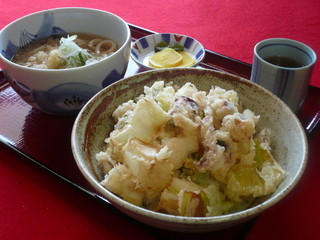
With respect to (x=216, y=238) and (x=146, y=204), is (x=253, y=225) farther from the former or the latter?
(x=146, y=204)

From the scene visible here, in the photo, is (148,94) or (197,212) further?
(148,94)

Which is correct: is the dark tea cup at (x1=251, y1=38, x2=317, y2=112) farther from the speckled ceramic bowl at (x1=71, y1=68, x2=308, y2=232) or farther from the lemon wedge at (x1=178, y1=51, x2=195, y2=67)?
the lemon wedge at (x1=178, y1=51, x2=195, y2=67)

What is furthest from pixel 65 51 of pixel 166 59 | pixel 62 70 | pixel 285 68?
pixel 285 68

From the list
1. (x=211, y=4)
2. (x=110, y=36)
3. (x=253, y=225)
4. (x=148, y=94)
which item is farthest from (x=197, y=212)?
(x=211, y=4)

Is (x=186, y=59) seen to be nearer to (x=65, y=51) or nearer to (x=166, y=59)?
(x=166, y=59)

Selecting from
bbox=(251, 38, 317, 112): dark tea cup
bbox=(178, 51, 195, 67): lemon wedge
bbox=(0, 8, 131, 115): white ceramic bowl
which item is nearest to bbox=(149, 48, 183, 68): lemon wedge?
bbox=(178, 51, 195, 67): lemon wedge

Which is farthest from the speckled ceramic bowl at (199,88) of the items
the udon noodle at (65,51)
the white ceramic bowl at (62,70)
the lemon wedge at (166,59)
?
the lemon wedge at (166,59)
